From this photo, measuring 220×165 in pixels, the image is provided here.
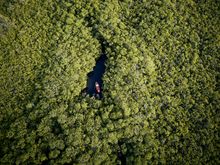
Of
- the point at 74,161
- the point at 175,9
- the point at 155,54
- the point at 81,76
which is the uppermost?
the point at 175,9

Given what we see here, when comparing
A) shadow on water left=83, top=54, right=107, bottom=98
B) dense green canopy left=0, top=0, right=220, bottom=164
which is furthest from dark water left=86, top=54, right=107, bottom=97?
dense green canopy left=0, top=0, right=220, bottom=164

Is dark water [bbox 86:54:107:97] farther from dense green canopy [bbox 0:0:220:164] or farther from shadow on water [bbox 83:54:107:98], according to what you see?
dense green canopy [bbox 0:0:220:164]

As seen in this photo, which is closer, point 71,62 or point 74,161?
point 74,161

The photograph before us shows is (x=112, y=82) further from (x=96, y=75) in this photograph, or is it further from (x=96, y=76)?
(x=96, y=75)

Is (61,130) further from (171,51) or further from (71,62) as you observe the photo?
Answer: (171,51)

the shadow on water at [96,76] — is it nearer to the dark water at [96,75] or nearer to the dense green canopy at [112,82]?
the dark water at [96,75]

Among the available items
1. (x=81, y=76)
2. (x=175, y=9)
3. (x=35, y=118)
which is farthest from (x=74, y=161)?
(x=175, y=9)

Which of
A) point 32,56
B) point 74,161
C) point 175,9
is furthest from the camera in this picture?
point 175,9
